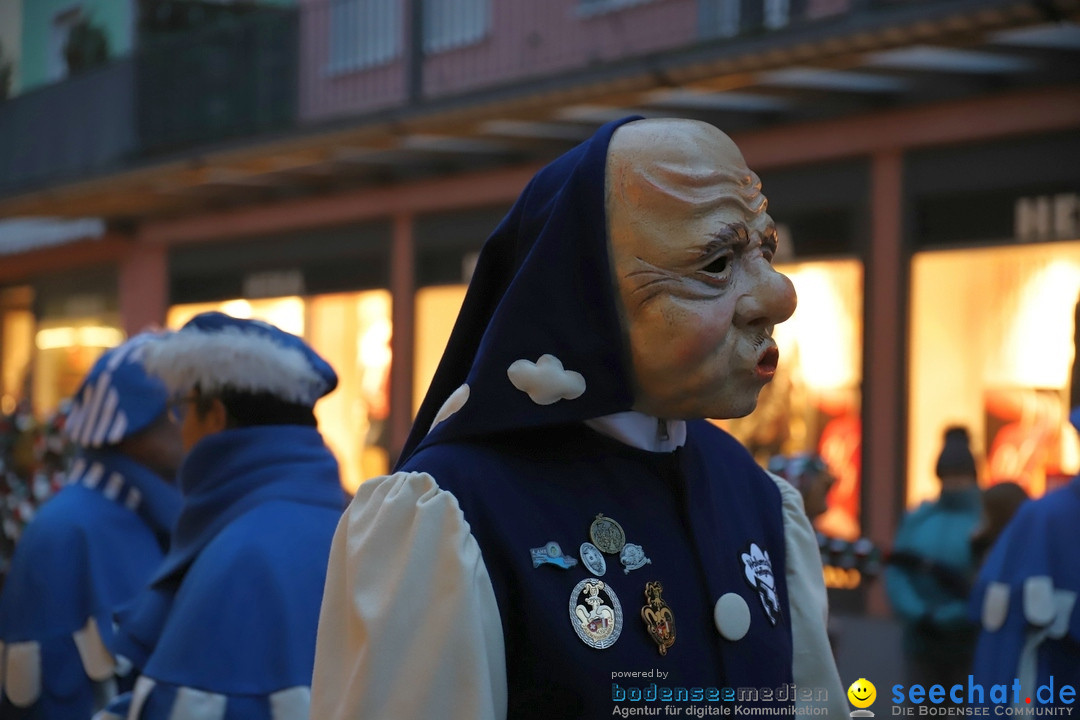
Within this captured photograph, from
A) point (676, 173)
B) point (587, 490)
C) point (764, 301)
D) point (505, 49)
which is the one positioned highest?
point (505, 49)

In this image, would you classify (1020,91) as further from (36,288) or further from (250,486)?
(36,288)

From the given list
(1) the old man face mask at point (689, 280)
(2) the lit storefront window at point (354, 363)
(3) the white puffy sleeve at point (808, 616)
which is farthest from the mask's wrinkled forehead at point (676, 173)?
(2) the lit storefront window at point (354, 363)

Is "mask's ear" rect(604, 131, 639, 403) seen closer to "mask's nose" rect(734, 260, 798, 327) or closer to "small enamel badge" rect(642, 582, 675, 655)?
"mask's nose" rect(734, 260, 798, 327)

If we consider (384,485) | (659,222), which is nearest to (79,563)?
(384,485)

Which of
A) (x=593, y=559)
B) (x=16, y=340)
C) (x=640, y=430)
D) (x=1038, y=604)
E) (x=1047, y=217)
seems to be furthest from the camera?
(x=16, y=340)

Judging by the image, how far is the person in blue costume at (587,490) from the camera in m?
1.73

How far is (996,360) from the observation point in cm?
988

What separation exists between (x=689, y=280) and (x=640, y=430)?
0.79 feet

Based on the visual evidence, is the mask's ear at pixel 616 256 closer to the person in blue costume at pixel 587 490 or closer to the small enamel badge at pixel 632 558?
the person in blue costume at pixel 587 490

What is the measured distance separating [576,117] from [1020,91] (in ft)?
11.7

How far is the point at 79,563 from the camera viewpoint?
3768 mm

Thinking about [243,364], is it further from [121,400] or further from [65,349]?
[65,349]

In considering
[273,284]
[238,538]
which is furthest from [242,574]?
[273,284]

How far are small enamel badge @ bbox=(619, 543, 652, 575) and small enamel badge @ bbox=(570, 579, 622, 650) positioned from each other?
0.16ft
